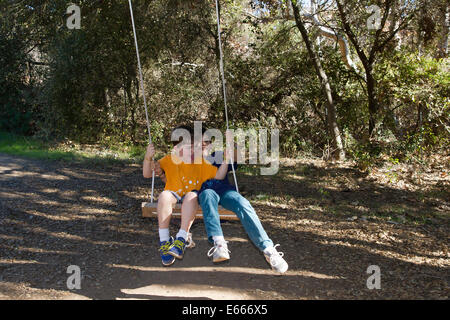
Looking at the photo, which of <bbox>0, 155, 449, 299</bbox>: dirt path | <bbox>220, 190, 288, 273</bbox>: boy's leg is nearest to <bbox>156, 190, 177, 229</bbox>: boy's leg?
<bbox>0, 155, 449, 299</bbox>: dirt path

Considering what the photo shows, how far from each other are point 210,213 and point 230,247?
712 mm

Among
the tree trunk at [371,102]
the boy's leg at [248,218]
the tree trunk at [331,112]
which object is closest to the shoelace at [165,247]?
the boy's leg at [248,218]

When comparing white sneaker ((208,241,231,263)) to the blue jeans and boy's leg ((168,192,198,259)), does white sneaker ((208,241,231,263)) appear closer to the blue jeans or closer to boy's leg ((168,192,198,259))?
the blue jeans

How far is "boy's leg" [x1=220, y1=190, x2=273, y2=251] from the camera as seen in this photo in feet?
10.3

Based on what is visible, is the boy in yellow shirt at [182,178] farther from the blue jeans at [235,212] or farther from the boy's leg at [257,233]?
the boy's leg at [257,233]

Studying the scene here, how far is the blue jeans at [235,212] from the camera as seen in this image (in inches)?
124

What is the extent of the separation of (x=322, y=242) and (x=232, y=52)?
→ 6.18 m

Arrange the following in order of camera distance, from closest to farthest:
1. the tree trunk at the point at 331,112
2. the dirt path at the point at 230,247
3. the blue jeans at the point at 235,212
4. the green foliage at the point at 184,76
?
1. the dirt path at the point at 230,247
2. the blue jeans at the point at 235,212
3. the tree trunk at the point at 331,112
4. the green foliage at the point at 184,76

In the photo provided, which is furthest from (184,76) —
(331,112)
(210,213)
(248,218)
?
→ (248,218)

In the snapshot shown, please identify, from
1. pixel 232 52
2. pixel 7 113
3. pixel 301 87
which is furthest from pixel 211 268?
pixel 7 113

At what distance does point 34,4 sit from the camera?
8.49m

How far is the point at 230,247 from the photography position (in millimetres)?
3811

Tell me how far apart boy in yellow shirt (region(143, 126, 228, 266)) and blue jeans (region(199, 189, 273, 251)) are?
135 mm
